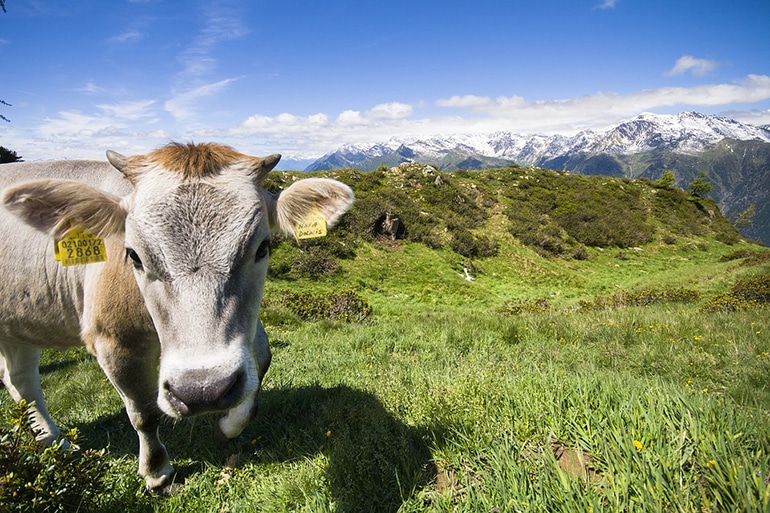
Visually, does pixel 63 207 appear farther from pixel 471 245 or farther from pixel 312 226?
pixel 471 245

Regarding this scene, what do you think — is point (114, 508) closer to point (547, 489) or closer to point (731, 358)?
point (547, 489)

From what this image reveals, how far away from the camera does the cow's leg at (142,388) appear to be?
2.99 meters

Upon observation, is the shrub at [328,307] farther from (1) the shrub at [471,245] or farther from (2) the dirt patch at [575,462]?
(1) the shrub at [471,245]

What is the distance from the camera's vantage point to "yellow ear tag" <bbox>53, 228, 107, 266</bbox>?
2713 mm

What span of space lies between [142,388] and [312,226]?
6.63 ft

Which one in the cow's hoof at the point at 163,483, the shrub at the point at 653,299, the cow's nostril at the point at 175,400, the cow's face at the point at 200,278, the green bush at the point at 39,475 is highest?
the cow's face at the point at 200,278

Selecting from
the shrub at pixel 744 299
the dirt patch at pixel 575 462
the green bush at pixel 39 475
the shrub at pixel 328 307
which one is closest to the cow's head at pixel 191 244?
the green bush at pixel 39 475

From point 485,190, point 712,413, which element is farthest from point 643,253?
point 712,413

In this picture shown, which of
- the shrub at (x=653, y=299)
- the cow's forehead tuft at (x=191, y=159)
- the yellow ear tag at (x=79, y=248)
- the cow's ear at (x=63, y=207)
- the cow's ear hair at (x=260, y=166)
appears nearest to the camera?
the cow's forehead tuft at (x=191, y=159)

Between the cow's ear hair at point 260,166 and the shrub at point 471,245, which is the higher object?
the cow's ear hair at point 260,166

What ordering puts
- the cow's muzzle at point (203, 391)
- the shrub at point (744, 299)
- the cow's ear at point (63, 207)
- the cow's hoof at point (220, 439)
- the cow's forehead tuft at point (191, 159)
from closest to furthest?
the cow's muzzle at point (203, 391), the cow's forehead tuft at point (191, 159), the cow's ear at point (63, 207), the cow's hoof at point (220, 439), the shrub at point (744, 299)

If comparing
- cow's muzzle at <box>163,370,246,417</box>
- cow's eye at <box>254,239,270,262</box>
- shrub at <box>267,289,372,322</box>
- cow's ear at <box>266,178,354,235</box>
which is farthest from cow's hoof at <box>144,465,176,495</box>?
shrub at <box>267,289,372,322</box>

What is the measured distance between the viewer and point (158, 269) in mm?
2176

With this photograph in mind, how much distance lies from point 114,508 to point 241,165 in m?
2.55
